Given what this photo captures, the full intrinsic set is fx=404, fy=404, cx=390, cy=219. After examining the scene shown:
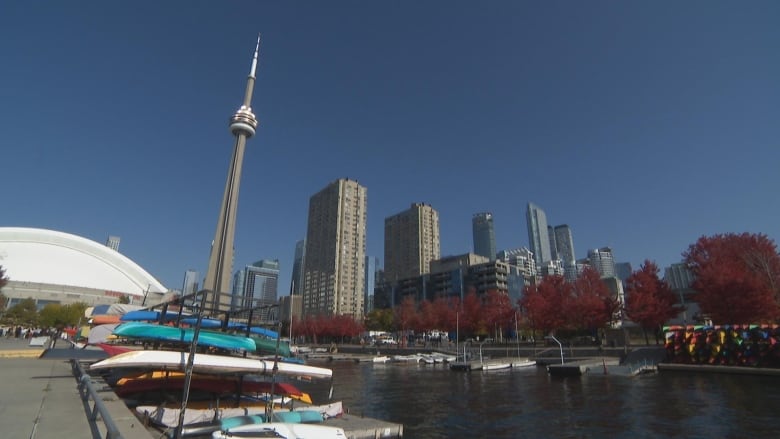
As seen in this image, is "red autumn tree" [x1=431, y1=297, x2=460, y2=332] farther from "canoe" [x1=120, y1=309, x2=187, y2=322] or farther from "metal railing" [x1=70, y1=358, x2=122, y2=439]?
"metal railing" [x1=70, y1=358, x2=122, y2=439]

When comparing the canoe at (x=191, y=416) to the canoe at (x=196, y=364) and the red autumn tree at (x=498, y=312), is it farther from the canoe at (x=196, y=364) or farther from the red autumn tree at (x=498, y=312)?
the red autumn tree at (x=498, y=312)

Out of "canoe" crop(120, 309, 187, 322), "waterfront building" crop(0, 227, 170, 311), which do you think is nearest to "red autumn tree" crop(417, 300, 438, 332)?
"canoe" crop(120, 309, 187, 322)

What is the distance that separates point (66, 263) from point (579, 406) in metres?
170

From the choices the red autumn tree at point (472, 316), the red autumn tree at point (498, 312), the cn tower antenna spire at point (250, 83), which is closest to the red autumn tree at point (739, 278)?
the red autumn tree at point (498, 312)

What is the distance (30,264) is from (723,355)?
178 metres

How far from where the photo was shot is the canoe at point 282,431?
42.4ft

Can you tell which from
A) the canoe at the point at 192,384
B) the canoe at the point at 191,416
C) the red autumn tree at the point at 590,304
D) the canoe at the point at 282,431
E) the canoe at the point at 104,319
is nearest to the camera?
the canoe at the point at 282,431

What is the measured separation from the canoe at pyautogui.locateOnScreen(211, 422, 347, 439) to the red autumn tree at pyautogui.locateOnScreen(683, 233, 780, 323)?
54.2m

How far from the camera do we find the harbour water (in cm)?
1934

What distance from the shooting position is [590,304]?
6169cm

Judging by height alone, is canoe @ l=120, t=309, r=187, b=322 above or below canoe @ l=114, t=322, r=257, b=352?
above

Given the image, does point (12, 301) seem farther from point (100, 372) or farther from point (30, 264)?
point (100, 372)

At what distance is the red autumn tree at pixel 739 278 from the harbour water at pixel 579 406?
14136 mm

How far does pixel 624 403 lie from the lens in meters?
25.8
